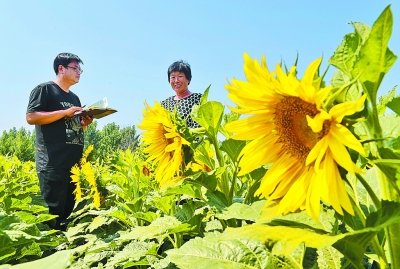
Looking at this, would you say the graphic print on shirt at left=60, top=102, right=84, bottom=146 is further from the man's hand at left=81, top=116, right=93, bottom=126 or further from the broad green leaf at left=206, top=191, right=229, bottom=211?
the broad green leaf at left=206, top=191, right=229, bottom=211

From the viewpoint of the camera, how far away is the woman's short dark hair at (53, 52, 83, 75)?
3754mm

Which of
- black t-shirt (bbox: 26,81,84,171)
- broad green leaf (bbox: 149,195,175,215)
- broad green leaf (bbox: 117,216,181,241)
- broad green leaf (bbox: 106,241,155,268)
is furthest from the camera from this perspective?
black t-shirt (bbox: 26,81,84,171)

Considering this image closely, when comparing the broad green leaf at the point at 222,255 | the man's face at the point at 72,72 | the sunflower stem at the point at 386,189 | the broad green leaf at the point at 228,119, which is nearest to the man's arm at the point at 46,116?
the man's face at the point at 72,72

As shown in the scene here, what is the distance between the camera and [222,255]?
92cm

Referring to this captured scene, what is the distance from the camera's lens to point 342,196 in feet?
2.01

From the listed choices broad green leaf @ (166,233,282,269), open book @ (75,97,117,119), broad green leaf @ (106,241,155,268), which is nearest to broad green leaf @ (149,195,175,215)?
broad green leaf @ (106,241,155,268)

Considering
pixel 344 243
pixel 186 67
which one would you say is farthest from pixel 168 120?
pixel 186 67

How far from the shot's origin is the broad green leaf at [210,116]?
1.11 meters

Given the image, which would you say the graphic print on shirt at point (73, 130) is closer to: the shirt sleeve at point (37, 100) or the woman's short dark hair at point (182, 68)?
the shirt sleeve at point (37, 100)

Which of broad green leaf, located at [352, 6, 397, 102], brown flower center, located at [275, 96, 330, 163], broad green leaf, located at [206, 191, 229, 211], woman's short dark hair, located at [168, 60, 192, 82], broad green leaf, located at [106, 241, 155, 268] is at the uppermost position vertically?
woman's short dark hair, located at [168, 60, 192, 82]

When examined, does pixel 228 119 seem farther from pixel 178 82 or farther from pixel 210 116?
pixel 178 82

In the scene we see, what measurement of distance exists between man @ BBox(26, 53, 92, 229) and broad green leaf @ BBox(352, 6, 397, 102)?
301 cm

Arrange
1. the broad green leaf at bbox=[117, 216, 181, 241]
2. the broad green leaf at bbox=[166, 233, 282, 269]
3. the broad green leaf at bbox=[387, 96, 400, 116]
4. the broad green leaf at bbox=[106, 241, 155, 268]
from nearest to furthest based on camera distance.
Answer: the broad green leaf at bbox=[387, 96, 400, 116] → the broad green leaf at bbox=[166, 233, 282, 269] → the broad green leaf at bbox=[117, 216, 181, 241] → the broad green leaf at bbox=[106, 241, 155, 268]

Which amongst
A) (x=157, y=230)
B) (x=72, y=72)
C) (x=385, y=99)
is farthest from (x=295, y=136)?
(x=72, y=72)
